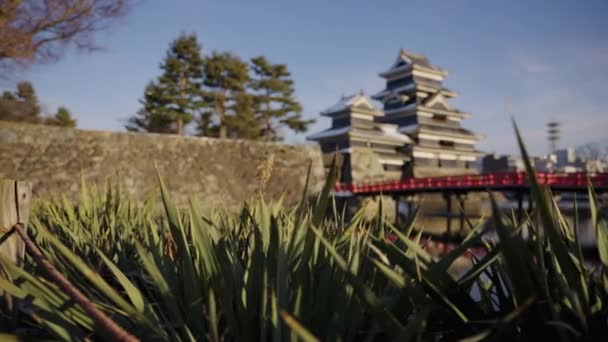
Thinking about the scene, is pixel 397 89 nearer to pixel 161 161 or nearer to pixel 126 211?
pixel 161 161

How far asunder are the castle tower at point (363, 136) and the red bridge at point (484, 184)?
29.1ft

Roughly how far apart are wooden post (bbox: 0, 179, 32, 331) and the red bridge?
30.7 feet

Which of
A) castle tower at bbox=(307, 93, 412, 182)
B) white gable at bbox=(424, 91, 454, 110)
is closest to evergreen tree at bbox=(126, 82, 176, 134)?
castle tower at bbox=(307, 93, 412, 182)

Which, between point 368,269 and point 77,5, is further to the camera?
point 77,5

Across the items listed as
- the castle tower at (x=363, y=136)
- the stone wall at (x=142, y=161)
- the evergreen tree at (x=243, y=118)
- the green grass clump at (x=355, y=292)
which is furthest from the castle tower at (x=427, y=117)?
the green grass clump at (x=355, y=292)

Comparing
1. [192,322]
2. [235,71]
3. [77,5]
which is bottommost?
[192,322]

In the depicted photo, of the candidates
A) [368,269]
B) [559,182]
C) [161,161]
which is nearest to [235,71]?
[161,161]

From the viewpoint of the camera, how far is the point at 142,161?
11266 mm

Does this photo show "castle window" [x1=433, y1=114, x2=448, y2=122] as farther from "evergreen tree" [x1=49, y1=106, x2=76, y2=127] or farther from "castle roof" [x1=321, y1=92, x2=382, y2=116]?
"evergreen tree" [x1=49, y1=106, x2=76, y2=127]

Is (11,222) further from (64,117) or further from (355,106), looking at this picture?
(64,117)

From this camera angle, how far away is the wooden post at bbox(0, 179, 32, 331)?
1.26m

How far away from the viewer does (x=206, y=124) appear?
87.8ft

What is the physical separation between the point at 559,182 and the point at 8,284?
13975 mm

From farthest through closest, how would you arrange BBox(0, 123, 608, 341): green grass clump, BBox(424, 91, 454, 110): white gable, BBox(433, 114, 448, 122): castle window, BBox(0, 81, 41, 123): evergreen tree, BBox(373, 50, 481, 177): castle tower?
BBox(433, 114, 448, 122): castle window
BBox(424, 91, 454, 110): white gable
BBox(373, 50, 481, 177): castle tower
BBox(0, 81, 41, 123): evergreen tree
BBox(0, 123, 608, 341): green grass clump
